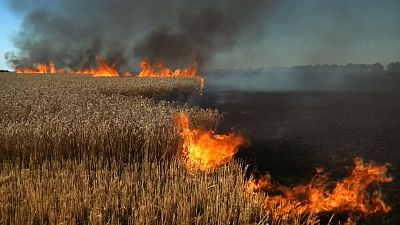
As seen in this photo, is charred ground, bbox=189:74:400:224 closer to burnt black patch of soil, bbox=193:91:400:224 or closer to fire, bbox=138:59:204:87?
burnt black patch of soil, bbox=193:91:400:224

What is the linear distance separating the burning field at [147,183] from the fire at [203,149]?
1.9 inches

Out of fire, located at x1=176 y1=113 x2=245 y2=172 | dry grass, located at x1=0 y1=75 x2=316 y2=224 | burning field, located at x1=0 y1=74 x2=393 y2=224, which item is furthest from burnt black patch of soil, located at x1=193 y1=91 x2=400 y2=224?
dry grass, located at x1=0 y1=75 x2=316 y2=224

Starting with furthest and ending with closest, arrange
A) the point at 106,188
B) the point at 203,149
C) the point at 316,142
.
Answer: the point at 316,142
the point at 203,149
the point at 106,188

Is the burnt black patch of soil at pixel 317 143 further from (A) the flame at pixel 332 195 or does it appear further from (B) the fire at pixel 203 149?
(B) the fire at pixel 203 149

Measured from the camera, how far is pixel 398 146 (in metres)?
16.8

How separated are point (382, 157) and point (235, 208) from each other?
10.1 meters

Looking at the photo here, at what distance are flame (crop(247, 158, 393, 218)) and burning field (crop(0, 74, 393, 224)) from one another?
26 millimetres

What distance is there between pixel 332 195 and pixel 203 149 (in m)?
5.17

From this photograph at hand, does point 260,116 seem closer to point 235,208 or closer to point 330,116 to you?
point 330,116

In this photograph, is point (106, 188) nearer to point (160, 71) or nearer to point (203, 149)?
point (203, 149)

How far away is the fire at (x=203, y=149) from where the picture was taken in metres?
11.6

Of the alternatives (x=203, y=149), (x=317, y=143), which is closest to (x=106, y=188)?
(x=203, y=149)

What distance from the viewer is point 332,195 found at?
10.1 metres

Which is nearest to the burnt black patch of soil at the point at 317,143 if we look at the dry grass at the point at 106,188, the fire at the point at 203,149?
the fire at the point at 203,149
